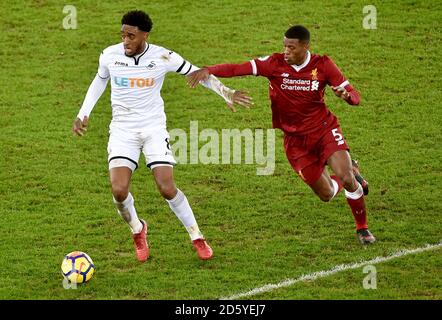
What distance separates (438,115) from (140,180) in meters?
5.76

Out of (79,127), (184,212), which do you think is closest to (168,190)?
(184,212)

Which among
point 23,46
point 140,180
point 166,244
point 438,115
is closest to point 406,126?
point 438,115

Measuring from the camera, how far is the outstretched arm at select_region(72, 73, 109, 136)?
12711 mm

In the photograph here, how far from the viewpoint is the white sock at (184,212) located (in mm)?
12742

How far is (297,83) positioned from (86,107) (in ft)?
9.10

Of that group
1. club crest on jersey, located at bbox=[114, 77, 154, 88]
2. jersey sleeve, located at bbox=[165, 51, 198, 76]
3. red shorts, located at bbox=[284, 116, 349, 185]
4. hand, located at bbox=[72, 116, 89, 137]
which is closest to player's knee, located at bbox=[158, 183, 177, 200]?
hand, located at bbox=[72, 116, 89, 137]

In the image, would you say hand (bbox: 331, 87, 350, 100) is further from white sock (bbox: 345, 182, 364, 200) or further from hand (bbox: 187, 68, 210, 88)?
hand (bbox: 187, 68, 210, 88)

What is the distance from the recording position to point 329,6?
22500mm

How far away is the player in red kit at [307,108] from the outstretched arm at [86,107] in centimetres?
120

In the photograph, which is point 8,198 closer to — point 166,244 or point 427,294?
point 166,244

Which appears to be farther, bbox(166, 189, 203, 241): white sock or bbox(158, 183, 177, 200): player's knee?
bbox(166, 189, 203, 241): white sock

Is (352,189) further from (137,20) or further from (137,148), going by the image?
(137,20)

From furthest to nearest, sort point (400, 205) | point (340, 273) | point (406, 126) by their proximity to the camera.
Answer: point (406, 126)
point (400, 205)
point (340, 273)

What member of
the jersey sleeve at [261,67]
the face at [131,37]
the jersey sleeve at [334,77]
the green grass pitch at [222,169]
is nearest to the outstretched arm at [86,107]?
the face at [131,37]
